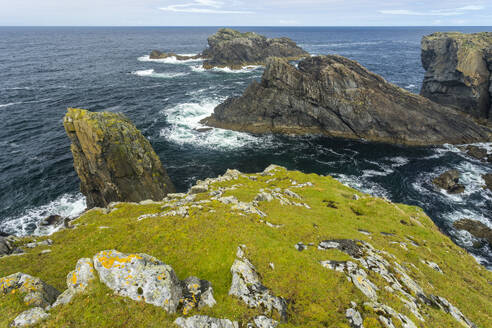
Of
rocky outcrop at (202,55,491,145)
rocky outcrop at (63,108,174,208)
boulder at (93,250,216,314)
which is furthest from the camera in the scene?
rocky outcrop at (202,55,491,145)

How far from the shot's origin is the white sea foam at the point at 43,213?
3675 centimetres

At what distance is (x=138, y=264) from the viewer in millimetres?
12602

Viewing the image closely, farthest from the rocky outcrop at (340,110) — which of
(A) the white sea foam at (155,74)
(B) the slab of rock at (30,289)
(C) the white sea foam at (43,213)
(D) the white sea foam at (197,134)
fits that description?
(A) the white sea foam at (155,74)

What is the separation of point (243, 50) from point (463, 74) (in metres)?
117

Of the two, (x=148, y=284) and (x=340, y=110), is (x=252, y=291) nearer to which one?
(x=148, y=284)

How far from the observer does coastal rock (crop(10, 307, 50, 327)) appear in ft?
33.4

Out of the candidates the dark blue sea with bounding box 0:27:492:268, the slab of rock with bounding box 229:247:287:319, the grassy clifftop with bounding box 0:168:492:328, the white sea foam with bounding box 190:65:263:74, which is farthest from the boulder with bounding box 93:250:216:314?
the white sea foam with bounding box 190:65:263:74

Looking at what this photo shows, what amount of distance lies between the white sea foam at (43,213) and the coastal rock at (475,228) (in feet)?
203

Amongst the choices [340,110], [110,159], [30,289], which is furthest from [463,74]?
[30,289]

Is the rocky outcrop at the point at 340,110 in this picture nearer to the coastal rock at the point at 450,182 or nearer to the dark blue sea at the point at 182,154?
the dark blue sea at the point at 182,154

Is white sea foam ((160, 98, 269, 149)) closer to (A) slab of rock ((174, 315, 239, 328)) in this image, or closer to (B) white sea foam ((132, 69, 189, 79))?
(A) slab of rock ((174, 315, 239, 328))

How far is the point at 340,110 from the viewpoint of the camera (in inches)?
2726

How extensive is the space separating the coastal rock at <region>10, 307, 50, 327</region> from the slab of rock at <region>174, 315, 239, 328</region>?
5.73m

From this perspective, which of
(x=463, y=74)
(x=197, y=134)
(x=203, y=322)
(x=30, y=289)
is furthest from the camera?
(x=463, y=74)
